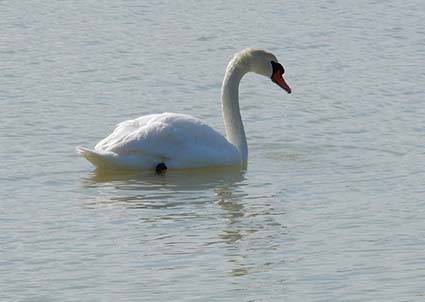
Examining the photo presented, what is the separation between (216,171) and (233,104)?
37.2 inches

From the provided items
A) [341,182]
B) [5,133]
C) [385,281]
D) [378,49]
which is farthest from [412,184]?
[378,49]

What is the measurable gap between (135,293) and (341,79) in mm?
7336

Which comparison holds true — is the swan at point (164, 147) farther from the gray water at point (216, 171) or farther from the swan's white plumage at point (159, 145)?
the gray water at point (216, 171)

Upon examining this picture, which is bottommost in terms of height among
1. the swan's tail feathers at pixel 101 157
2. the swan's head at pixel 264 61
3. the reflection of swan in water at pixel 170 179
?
the reflection of swan in water at pixel 170 179

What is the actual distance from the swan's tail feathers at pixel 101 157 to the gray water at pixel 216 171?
0.46 feet

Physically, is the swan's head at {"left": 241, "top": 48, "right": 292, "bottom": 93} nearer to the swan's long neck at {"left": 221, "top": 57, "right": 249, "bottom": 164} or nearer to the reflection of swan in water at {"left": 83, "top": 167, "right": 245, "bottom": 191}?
the swan's long neck at {"left": 221, "top": 57, "right": 249, "bottom": 164}

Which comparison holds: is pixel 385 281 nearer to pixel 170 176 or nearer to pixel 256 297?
pixel 256 297

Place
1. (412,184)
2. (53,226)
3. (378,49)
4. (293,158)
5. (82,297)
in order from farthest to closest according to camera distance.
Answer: (378,49), (293,158), (412,184), (53,226), (82,297)

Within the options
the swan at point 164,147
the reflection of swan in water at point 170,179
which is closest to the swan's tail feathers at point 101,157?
the swan at point 164,147

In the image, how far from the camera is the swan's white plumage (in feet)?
37.6

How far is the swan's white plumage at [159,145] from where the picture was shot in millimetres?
11453

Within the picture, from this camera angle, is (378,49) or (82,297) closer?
(82,297)

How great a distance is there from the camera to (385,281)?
829 centimetres

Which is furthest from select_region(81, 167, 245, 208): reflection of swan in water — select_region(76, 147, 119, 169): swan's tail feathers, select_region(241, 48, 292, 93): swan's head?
select_region(241, 48, 292, 93): swan's head
